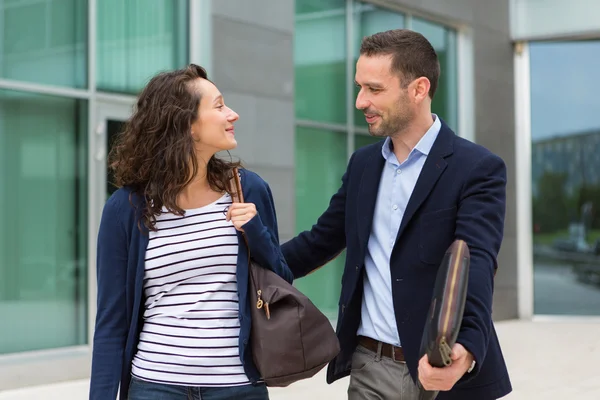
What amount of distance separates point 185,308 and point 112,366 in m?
0.29

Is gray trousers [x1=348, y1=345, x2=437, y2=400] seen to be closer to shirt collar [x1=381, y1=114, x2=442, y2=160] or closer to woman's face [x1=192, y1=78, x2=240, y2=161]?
shirt collar [x1=381, y1=114, x2=442, y2=160]

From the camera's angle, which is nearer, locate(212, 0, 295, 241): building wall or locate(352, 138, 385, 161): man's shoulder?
locate(352, 138, 385, 161): man's shoulder

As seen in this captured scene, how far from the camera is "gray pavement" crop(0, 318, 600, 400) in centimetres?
745

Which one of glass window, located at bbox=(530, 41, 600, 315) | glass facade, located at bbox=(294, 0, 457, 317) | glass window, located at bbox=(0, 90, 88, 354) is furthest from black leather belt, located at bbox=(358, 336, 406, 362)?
glass window, located at bbox=(530, 41, 600, 315)

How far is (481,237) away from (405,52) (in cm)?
64

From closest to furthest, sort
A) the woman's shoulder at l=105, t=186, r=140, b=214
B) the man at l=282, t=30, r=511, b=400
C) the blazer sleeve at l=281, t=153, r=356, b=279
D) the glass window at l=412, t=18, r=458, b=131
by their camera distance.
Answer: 1. the man at l=282, t=30, r=511, b=400
2. the woman's shoulder at l=105, t=186, r=140, b=214
3. the blazer sleeve at l=281, t=153, r=356, b=279
4. the glass window at l=412, t=18, r=458, b=131

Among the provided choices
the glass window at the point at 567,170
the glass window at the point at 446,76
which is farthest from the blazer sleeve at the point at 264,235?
the glass window at the point at 567,170

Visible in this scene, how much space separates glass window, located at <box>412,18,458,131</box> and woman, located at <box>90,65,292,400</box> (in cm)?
1023

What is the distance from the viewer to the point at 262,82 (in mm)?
9734

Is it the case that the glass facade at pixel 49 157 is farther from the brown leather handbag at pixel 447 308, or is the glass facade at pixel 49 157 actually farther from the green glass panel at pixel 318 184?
the brown leather handbag at pixel 447 308

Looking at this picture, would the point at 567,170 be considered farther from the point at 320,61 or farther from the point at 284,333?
the point at 284,333

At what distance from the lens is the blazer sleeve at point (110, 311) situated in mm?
2787

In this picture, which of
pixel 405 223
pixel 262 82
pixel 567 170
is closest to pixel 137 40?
pixel 262 82

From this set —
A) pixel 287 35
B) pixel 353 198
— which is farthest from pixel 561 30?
pixel 353 198
